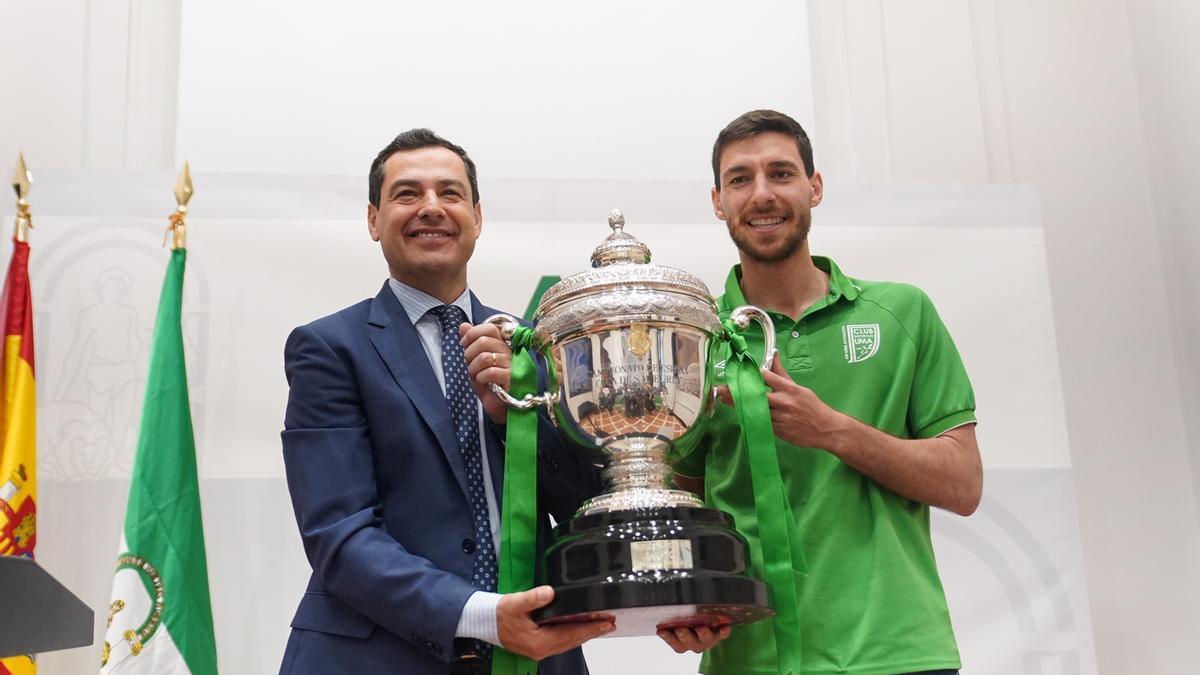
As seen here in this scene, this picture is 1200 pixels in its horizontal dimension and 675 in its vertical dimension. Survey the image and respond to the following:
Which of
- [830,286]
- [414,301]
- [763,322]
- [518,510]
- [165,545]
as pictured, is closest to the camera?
[518,510]

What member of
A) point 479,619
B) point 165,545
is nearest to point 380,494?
point 479,619

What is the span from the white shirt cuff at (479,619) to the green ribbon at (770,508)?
398 millimetres

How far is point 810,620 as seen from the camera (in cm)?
188

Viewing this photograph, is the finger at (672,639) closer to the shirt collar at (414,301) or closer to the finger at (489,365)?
the finger at (489,365)

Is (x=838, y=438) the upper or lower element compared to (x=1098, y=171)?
lower

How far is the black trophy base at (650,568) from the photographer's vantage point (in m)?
1.58

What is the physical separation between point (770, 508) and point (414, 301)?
712 millimetres

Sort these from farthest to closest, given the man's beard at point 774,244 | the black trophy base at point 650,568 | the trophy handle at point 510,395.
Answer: the man's beard at point 774,244
the trophy handle at point 510,395
the black trophy base at point 650,568

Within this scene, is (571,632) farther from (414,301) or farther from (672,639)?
(414,301)

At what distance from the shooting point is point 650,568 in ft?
5.26

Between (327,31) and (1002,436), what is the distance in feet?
7.58

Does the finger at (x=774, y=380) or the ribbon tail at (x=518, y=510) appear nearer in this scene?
the ribbon tail at (x=518, y=510)

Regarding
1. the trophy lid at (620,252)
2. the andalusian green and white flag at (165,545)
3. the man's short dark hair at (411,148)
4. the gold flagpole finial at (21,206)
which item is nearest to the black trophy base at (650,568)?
the trophy lid at (620,252)

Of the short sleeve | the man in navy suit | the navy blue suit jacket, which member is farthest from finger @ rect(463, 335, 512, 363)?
the short sleeve
